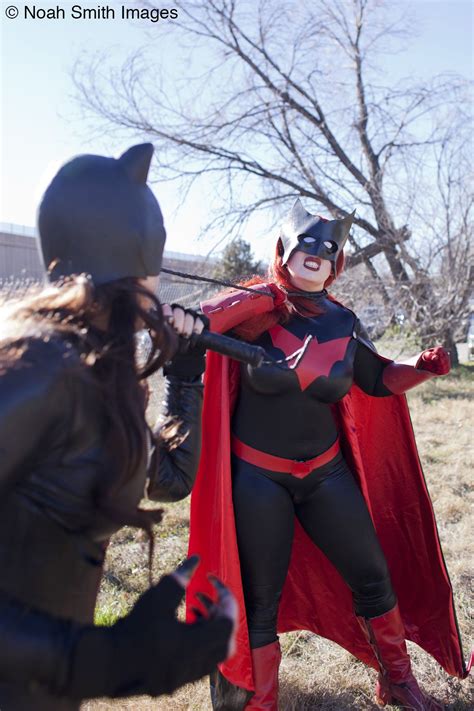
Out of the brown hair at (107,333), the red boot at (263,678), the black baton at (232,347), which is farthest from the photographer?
the red boot at (263,678)

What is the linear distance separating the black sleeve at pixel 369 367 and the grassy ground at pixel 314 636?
1189 mm

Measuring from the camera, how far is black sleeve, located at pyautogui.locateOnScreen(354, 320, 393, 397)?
2.54 metres

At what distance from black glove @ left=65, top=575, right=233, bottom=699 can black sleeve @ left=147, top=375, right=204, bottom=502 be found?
1.72ft

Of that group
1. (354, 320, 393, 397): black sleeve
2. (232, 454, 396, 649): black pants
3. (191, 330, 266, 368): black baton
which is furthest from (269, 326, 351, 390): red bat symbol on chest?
(191, 330, 266, 368): black baton

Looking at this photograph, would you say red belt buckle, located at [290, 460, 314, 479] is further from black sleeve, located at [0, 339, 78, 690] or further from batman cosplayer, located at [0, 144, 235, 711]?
black sleeve, located at [0, 339, 78, 690]

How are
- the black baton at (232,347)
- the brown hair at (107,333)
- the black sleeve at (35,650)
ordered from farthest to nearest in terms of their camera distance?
→ the black baton at (232,347) → the brown hair at (107,333) → the black sleeve at (35,650)

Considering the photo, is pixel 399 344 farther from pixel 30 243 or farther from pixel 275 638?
pixel 30 243

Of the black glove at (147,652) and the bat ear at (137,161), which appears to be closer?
the black glove at (147,652)

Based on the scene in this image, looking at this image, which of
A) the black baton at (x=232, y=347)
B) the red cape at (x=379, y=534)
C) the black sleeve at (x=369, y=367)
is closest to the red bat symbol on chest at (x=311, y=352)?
the black sleeve at (x=369, y=367)

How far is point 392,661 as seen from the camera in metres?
2.47

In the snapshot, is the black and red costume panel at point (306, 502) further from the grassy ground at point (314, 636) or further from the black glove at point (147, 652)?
the black glove at point (147, 652)

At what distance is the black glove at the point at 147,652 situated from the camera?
2.83ft

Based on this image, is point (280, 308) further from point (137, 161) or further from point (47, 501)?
point (47, 501)

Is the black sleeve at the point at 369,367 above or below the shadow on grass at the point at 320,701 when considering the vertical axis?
above
